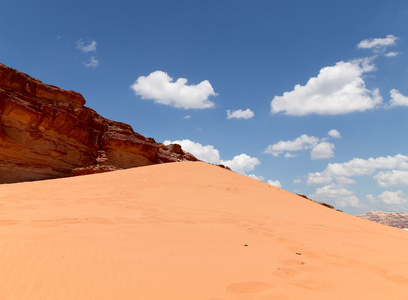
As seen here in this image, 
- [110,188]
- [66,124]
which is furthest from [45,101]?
[110,188]

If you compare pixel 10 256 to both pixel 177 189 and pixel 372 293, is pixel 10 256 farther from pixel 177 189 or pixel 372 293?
pixel 177 189

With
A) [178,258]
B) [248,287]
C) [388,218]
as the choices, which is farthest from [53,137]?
[388,218]

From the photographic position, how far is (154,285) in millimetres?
2105

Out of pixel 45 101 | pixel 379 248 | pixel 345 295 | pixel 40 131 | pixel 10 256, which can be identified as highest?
pixel 45 101

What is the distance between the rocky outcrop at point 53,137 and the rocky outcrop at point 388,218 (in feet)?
139

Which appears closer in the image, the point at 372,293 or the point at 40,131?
the point at 372,293

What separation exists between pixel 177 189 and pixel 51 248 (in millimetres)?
6498

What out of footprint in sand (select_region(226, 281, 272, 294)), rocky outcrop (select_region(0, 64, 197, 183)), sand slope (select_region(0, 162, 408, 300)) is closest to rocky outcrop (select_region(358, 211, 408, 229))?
rocky outcrop (select_region(0, 64, 197, 183))

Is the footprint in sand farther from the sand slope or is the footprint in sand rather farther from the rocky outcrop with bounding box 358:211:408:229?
the rocky outcrop with bounding box 358:211:408:229

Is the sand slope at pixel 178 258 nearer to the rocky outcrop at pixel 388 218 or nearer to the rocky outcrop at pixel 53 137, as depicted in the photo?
the rocky outcrop at pixel 53 137

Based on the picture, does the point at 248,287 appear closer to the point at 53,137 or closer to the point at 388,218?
the point at 53,137

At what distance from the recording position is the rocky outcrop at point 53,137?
55.3 ft

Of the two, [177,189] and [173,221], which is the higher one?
[177,189]

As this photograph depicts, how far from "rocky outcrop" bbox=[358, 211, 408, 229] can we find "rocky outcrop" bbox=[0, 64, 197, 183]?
139 feet
